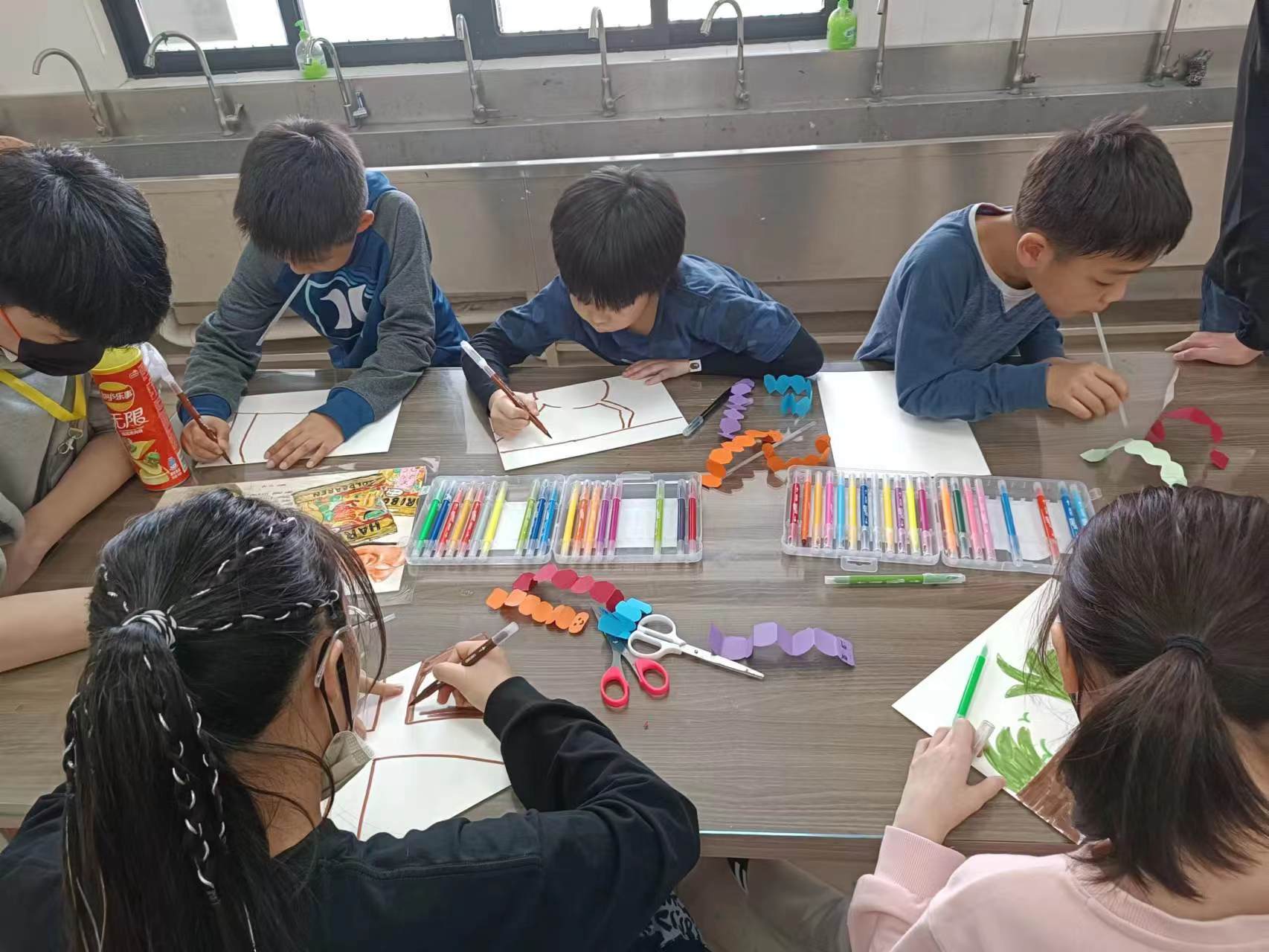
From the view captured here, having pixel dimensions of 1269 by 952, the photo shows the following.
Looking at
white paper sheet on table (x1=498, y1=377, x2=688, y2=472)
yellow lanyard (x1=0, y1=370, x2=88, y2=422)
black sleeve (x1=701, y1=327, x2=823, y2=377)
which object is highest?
yellow lanyard (x1=0, y1=370, x2=88, y2=422)

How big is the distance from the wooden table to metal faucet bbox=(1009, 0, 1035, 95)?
4.95ft

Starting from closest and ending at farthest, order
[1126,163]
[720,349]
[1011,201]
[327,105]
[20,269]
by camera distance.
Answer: [20,269] < [1126,163] < [720,349] < [1011,201] < [327,105]

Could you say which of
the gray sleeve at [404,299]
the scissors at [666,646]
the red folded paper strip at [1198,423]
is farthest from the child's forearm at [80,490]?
the red folded paper strip at [1198,423]

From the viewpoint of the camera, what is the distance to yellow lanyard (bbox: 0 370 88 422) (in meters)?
1.10

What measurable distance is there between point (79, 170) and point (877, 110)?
2.15 meters

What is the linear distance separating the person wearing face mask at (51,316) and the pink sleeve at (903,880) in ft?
2.91

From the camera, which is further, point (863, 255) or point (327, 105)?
point (327, 105)

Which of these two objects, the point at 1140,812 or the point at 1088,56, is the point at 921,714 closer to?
the point at 1140,812

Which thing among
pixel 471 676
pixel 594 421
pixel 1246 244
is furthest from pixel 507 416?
pixel 1246 244

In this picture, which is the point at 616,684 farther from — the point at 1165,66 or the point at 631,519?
the point at 1165,66

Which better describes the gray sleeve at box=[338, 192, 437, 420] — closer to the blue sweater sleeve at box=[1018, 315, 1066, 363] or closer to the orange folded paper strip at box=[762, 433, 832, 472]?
the orange folded paper strip at box=[762, 433, 832, 472]

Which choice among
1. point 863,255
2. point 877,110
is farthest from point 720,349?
point 877,110

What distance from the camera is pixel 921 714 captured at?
2.63 feet

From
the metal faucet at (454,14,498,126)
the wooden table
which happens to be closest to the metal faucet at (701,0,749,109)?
the metal faucet at (454,14,498,126)
